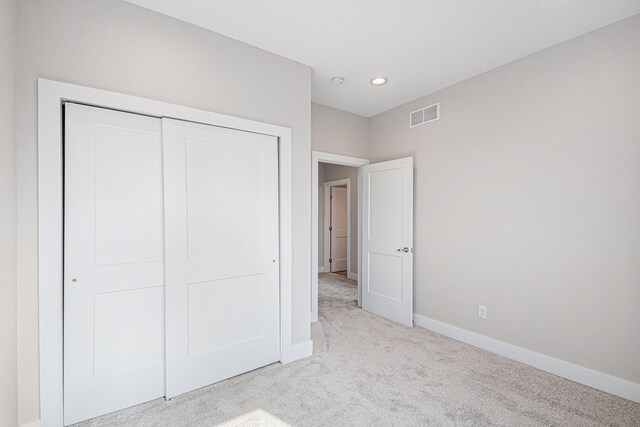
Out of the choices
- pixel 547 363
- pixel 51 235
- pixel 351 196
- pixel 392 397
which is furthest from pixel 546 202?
pixel 351 196

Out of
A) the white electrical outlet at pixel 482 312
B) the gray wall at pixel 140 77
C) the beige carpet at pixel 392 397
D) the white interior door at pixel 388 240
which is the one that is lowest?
the beige carpet at pixel 392 397

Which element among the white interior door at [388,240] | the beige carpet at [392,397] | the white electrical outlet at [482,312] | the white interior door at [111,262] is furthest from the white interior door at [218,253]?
the white electrical outlet at [482,312]

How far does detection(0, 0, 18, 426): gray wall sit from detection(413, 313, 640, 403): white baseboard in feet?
Result: 11.2

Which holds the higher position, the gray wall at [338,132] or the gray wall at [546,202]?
the gray wall at [338,132]

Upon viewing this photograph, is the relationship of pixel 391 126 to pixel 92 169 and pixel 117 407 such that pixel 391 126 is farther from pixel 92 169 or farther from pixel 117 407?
pixel 117 407

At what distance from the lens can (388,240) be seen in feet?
12.4

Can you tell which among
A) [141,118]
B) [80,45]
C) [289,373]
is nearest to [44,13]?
[80,45]

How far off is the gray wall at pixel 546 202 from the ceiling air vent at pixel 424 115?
0.27 feet

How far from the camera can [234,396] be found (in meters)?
2.10

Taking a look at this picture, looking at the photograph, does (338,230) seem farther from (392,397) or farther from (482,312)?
(392,397)

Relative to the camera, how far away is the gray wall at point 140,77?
5.41 feet

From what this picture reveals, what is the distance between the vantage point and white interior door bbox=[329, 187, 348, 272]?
696 cm

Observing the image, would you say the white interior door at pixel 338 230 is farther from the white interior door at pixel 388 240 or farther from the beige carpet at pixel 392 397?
the beige carpet at pixel 392 397

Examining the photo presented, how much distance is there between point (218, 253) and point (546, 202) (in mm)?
2721
